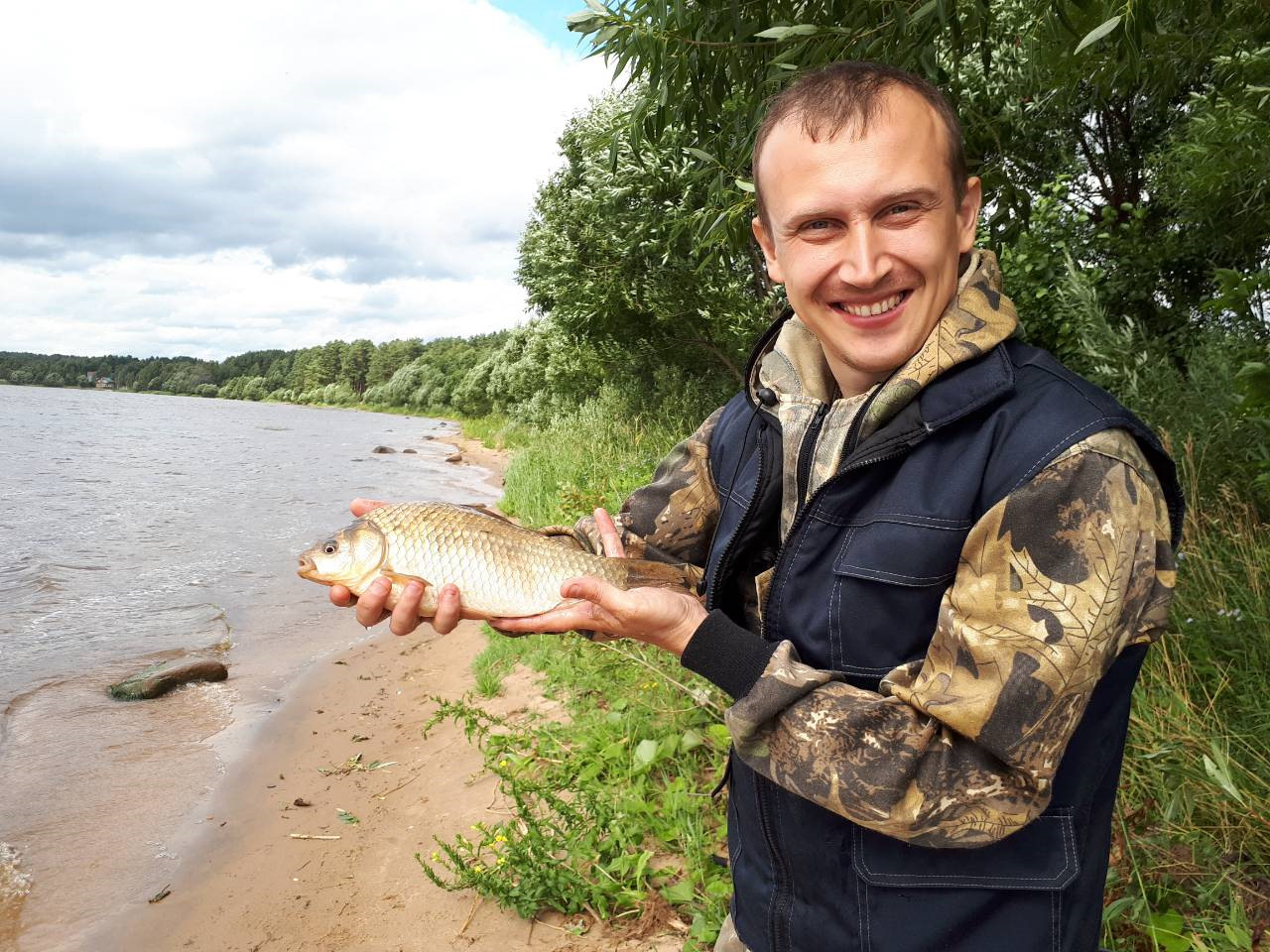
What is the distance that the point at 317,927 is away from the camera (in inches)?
178

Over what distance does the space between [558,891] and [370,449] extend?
41.0m

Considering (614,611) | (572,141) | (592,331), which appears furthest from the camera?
(572,141)

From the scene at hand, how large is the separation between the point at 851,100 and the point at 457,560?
177 cm

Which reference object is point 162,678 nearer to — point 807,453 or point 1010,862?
point 807,453

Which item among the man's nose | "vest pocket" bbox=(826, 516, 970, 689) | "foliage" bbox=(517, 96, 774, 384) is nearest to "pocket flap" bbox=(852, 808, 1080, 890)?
"vest pocket" bbox=(826, 516, 970, 689)

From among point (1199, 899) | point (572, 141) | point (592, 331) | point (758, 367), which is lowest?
point (1199, 899)

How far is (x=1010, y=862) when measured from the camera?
1658 millimetres

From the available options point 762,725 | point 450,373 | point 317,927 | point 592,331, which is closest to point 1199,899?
point 762,725

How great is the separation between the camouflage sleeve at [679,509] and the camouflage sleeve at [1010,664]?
1.05 m

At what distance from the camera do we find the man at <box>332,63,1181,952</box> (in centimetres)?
150

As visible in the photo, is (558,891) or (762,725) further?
(558,891)

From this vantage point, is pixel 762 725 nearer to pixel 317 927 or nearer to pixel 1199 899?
pixel 1199 899

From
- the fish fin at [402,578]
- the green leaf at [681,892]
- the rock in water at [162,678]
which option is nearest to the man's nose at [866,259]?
the fish fin at [402,578]

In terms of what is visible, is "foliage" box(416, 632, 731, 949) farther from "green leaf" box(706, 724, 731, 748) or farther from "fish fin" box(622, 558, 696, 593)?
"fish fin" box(622, 558, 696, 593)
